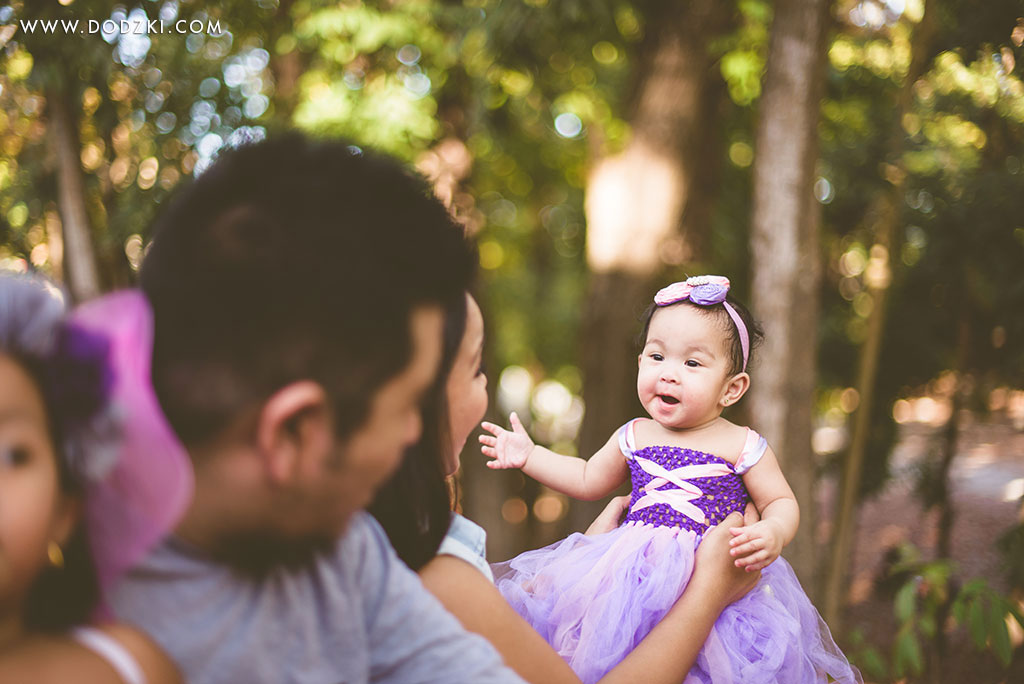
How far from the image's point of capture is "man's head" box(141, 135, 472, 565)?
83 cm

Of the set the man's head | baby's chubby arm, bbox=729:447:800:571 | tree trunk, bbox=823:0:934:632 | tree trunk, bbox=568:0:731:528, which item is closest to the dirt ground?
tree trunk, bbox=823:0:934:632

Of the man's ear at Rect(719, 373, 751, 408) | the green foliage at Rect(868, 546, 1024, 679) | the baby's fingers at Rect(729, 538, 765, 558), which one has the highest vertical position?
the man's ear at Rect(719, 373, 751, 408)

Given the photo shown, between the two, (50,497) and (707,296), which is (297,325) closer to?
(50,497)

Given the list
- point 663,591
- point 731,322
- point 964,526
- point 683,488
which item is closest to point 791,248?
point 731,322

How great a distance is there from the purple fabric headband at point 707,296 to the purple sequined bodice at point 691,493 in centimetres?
29

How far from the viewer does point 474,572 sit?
50.8 inches

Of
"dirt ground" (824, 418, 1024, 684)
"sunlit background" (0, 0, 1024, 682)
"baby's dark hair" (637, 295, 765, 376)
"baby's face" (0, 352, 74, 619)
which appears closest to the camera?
"baby's face" (0, 352, 74, 619)

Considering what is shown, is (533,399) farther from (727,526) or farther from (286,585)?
(286,585)

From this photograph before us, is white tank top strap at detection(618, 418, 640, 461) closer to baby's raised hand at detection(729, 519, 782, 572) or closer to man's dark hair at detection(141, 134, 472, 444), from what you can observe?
baby's raised hand at detection(729, 519, 782, 572)

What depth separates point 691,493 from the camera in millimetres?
1818

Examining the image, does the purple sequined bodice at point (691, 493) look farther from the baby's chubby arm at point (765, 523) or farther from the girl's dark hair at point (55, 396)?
the girl's dark hair at point (55, 396)

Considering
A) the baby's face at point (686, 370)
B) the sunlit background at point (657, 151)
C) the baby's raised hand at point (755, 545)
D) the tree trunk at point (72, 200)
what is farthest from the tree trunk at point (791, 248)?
the tree trunk at point (72, 200)

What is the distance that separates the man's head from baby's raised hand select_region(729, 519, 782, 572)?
91cm

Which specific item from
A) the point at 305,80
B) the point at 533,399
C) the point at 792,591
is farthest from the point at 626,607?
the point at 533,399
